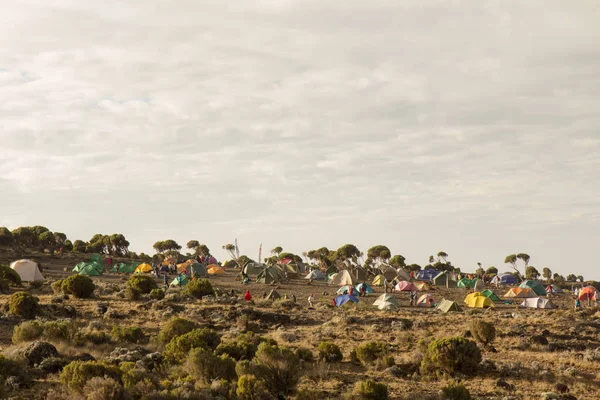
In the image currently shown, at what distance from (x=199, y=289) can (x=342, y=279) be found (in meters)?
24.7

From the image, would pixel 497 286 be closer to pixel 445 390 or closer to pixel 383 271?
pixel 383 271

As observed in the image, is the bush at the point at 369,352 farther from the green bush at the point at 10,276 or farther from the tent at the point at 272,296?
the green bush at the point at 10,276

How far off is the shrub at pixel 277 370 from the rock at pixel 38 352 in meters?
7.40

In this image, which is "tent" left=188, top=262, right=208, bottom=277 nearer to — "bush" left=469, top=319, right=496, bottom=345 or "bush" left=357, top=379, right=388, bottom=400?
"bush" left=469, top=319, right=496, bottom=345

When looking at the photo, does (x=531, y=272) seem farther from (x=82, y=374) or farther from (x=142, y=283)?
(x=82, y=374)

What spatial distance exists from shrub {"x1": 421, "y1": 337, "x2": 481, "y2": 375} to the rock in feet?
45.4

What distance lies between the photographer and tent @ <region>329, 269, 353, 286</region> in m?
63.8

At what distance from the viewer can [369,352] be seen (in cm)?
2411

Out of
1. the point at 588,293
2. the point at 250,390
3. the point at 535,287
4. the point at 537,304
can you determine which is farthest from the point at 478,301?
the point at 250,390

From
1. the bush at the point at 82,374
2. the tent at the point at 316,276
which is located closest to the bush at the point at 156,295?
the bush at the point at 82,374

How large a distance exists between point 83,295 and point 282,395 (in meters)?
24.9

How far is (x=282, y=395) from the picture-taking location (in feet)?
61.4

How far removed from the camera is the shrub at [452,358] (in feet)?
72.0

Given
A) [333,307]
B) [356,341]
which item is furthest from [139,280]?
[356,341]
